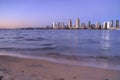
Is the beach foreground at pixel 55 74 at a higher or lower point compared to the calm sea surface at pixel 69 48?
higher

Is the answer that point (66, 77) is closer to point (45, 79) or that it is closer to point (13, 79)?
point (45, 79)

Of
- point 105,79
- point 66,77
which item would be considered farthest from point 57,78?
point 105,79

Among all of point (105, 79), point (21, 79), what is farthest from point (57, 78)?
point (105, 79)

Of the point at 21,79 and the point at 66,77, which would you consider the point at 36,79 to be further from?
the point at 66,77

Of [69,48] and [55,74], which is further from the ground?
[55,74]

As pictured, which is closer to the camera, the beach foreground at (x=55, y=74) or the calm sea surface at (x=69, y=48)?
the beach foreground at (x=55, y=74)

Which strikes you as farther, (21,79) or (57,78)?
(57,78)

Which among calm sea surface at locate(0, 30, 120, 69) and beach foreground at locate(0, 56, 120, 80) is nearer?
beach foreground at locate(0, 56, 120, 80)

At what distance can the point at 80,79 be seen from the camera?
3186 millimetres

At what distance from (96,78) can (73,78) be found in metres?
0.43

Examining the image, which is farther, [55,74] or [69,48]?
[69,48]

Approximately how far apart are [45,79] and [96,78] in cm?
95

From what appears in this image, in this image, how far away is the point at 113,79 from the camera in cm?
326

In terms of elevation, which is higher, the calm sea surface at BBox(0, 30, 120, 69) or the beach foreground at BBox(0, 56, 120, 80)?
the beach foreground at BBox(0, 56, 120, 80)
